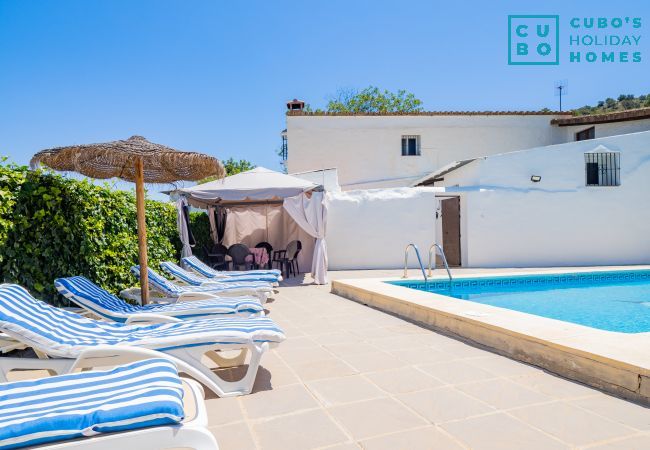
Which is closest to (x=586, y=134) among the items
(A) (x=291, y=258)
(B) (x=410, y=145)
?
(B) (x=410, y=145)

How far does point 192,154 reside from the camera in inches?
213

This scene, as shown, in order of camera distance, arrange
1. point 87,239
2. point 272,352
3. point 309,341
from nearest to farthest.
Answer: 1. point 272,352
2. point 309,341
3. point 87,239

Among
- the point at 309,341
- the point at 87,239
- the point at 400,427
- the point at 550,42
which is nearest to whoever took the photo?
the point at 400,427

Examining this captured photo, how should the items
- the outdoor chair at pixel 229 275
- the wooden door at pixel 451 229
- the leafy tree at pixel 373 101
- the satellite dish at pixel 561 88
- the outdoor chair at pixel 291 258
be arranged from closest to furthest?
the outdoor chair at pixel 229 275
the outdoor chair at pixel 291 258
the wooden door at pixel 451 229
the satellite dish at pixel 561 88
the leafy tree at pixel 373 101

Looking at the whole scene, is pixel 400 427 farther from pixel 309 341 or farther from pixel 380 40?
pixel 380 40

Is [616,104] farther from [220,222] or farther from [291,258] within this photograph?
[220,222]

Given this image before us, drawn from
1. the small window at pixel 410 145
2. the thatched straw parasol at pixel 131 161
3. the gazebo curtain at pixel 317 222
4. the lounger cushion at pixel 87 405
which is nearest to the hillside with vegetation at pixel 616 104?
the small window at pixel 410 145

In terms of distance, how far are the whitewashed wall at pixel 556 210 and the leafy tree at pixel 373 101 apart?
1658 cm

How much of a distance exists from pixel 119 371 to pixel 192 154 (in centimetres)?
360

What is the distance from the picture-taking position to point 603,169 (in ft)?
42.9

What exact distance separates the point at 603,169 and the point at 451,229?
16.5 feet

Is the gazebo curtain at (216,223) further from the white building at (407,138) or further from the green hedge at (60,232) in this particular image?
the white building at (407,138)

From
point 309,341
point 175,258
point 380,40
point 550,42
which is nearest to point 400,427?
point 309,341

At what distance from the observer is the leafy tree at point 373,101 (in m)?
28.5
